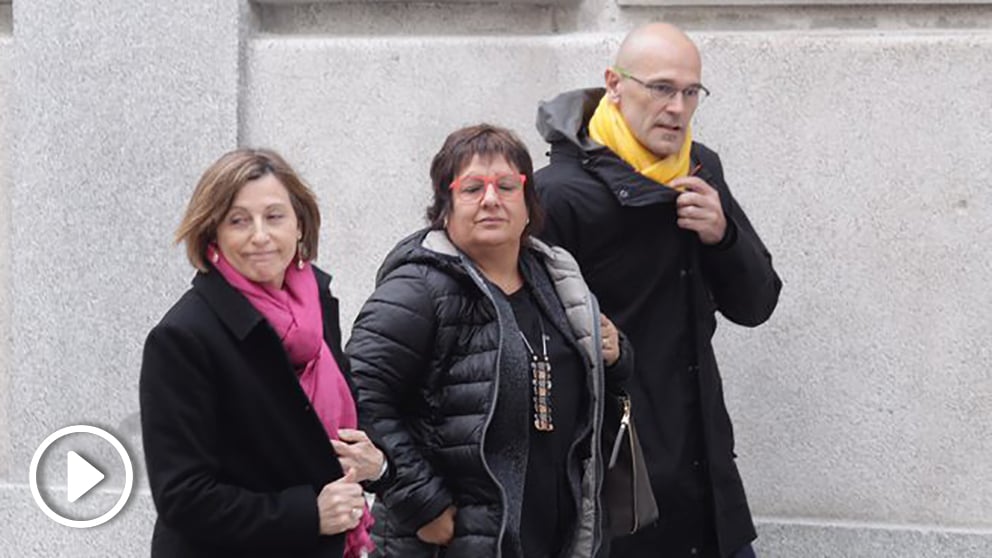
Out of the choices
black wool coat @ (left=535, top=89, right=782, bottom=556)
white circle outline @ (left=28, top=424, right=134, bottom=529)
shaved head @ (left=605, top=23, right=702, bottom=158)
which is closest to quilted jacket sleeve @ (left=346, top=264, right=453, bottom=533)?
black wool coat @ (left=535, top=89, right=782, bottom=556)

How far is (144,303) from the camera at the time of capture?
633 cm

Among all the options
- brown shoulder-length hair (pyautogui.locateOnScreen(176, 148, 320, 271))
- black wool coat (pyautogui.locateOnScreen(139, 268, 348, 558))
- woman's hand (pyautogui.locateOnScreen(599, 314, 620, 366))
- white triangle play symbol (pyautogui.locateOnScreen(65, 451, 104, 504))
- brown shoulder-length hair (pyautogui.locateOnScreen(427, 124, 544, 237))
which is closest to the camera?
black wool coat (pyautogui.locateOnScreen(139, 268, 348, 558))

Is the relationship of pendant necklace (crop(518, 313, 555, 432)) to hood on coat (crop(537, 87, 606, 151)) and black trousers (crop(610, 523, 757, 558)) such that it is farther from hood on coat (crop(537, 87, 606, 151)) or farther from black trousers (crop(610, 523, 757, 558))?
hood on coat (crop(537, 87, 606, 151))

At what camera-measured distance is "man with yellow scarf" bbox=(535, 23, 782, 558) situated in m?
4.91

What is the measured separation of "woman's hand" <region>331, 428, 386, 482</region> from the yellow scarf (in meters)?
1.25

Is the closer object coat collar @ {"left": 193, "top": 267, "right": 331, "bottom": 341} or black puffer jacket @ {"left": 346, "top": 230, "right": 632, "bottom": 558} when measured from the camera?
coat collar @ {"left": 193, "top": 267, "right": 331, "bottom": 341}

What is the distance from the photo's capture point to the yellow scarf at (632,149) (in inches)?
194

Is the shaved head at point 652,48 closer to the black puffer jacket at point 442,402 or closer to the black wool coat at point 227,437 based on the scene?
the black puffer jacket at point 442,402

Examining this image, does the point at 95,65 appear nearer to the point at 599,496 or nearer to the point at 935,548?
the point at 599,496

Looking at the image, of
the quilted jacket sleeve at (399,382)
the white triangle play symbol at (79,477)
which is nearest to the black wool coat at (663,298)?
the quilted jacket sleeve at (399,382)

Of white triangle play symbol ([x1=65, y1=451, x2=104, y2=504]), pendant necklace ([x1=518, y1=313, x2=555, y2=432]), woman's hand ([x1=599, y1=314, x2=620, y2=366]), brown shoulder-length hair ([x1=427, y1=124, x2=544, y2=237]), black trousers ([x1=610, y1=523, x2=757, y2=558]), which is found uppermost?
brown shoulder-length hair ([x1=427, y1=124, x2=544, y2=237])

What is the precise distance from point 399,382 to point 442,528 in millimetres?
354

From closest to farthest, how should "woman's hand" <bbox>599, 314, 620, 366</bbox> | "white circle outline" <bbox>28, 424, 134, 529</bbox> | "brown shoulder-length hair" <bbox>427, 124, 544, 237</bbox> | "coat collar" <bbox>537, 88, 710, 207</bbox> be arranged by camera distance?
"brown shoulder-length hair" <bbox>427, 124, 544, 237</bbox>
"woman's hand" <bbox>599, 314, 620, 366</bbox>
"coat collar" <bbox>537, 88, 710, 207</bbox>
"white circle outline" <bbox>28, 424, 134, 529</bbox>

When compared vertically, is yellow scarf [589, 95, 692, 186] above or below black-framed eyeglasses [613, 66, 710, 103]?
below
